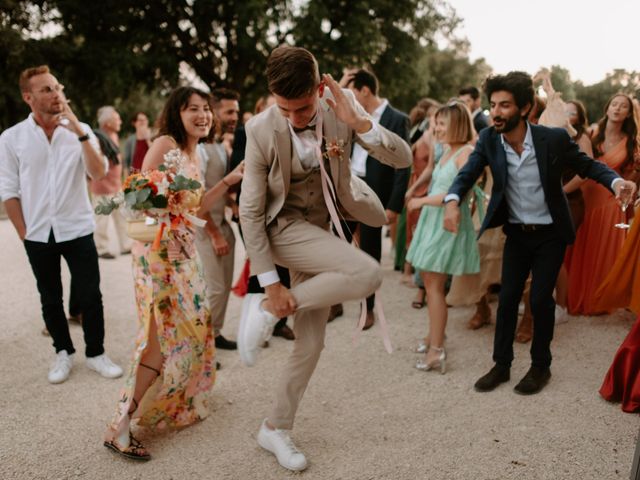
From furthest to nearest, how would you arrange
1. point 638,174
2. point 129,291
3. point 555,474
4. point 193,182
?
point 129,291 < point 638,174 < point 193,182 < point 555,474

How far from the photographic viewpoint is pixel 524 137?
3801 millimetres

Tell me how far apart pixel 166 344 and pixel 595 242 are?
14.5 ft

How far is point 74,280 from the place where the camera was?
4.33m

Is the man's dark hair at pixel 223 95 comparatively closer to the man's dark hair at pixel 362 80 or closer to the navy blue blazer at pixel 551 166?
the man's dark hair at pixel 362 80

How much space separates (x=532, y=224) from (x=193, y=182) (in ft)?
7.73

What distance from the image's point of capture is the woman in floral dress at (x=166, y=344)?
324cm

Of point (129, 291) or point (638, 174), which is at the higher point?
point (638, 174)

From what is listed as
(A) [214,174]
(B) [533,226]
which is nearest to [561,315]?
(B) [533,226]

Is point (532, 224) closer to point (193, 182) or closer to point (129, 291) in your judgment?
point (193, 182)

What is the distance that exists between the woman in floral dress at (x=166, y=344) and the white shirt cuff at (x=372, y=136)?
1.35 m

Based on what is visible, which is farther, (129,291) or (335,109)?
(129,291)

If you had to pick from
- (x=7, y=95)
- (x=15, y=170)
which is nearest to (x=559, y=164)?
(x=15, y=170)

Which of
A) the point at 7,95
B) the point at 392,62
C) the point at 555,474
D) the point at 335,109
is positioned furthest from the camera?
the point at 392,62

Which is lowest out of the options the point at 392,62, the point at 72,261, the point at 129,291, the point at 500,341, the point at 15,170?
the point at 129,291
